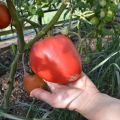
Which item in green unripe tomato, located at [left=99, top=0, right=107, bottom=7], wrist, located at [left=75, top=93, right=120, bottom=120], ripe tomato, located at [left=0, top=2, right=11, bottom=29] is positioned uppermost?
ripe tomato, located at [left=0, top=2, right=11, bottom=29]

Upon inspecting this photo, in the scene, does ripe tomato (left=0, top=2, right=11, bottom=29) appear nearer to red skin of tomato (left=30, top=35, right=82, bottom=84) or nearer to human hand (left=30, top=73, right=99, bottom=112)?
red skin of tomato (left=30, top=35, right=82, bottom=84)

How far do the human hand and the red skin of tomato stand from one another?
6 centimetres

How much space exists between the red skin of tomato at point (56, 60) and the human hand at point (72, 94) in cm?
6

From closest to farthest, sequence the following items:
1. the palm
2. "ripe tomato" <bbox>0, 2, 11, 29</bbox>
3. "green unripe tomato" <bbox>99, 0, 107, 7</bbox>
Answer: "ripe tomato" <bbox>0, 2, 11, 29</bbox>
the palm
"green unripe tomato" <bbox>99, 0, 107, 7</bbox>

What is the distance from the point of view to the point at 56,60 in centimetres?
110

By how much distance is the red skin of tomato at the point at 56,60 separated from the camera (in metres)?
1.09

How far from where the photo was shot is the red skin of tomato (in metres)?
1.09

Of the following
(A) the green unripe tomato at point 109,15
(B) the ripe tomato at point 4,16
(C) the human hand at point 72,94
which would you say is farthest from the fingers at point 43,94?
(A) the green unripe tomato at point 109,15

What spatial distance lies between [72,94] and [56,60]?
0.41ft

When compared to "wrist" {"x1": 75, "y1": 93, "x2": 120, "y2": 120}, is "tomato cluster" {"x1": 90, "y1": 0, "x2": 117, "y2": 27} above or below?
above

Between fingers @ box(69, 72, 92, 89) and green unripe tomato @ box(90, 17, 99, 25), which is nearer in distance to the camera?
fingers @ box(69, 72, 92, 89)

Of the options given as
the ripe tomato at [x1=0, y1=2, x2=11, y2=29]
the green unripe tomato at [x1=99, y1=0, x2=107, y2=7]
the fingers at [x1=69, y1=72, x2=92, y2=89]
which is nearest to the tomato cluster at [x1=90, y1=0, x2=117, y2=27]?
the green unripe tomato at [x1=99, y1=0, x2=107, y2=7]

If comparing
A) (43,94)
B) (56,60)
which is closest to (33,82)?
(43,94)

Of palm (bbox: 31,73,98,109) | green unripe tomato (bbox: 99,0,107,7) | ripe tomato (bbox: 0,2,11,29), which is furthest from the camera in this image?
green unripe tomato (bbox: 99,0,107,7)
